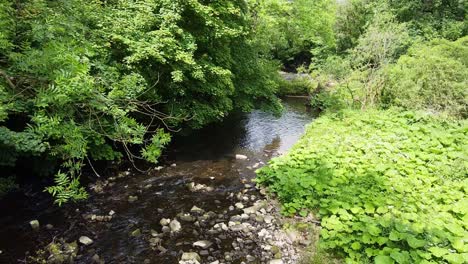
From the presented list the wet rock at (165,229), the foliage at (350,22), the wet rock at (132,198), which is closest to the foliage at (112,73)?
the wet rock at (132,198)

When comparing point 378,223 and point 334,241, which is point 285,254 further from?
point 378,223

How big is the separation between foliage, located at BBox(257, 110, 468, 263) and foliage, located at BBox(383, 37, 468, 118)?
1.05 m

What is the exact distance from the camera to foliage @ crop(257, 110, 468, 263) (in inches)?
209

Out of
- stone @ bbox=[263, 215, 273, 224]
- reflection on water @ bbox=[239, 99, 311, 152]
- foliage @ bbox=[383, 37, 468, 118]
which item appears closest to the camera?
stone @ bbox=[263, 215, 273, 224]

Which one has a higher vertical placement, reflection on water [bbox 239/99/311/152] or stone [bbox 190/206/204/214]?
stone [bbox 190/206/204/214]

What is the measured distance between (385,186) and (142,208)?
A: 5.67 meters

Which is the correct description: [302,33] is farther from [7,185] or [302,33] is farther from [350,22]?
[7,185]

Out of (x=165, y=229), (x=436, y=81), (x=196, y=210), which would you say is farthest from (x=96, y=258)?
(x=436, y=81)

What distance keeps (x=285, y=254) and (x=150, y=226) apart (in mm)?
2954

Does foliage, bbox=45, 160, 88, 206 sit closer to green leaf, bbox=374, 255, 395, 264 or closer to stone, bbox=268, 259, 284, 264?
stone, bbox=268, 259, 284, 264

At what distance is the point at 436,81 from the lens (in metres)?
11.3

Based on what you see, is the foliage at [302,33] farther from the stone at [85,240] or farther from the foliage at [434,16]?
the stone at [85,240]

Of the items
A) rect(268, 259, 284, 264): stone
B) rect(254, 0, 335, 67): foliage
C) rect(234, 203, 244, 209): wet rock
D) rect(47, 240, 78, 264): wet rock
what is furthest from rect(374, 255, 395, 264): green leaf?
rect(254, 0, 335, 67): foliage

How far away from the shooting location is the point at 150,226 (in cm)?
690
